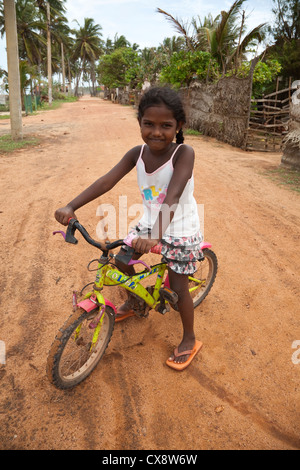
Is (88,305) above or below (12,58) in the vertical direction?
below

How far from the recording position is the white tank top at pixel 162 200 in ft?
6.22

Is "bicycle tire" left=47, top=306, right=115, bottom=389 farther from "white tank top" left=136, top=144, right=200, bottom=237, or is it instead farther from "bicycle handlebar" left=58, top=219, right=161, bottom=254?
"white tank top" left=136, top=144, right=200, bottom=237

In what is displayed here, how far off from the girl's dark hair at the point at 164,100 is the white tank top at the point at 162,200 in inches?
11.3

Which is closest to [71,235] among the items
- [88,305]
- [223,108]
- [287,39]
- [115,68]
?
[88,305]

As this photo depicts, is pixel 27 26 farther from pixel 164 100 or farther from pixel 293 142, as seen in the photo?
pixel 164 100

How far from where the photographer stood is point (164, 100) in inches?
67.1

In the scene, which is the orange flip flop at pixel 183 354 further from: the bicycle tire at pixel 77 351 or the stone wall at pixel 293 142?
the stone wall at pixel 293 142

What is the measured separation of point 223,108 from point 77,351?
1001 cm

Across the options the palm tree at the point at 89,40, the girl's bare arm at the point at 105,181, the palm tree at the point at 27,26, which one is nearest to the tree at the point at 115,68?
the palm tree at the point at 27,26

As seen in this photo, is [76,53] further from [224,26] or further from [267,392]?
[267,392]

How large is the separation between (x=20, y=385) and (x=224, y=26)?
1386 centimetres

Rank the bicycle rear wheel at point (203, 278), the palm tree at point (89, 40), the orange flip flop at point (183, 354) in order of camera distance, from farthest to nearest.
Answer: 1. the palm tree at point (89, 40)
2. the bicycle rear wheel at point (203, 278)
3. the orange flip flop at point (183, 354)

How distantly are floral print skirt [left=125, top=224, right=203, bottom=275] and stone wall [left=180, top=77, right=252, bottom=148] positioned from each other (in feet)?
24.7

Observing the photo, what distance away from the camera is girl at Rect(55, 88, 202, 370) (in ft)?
5.64
